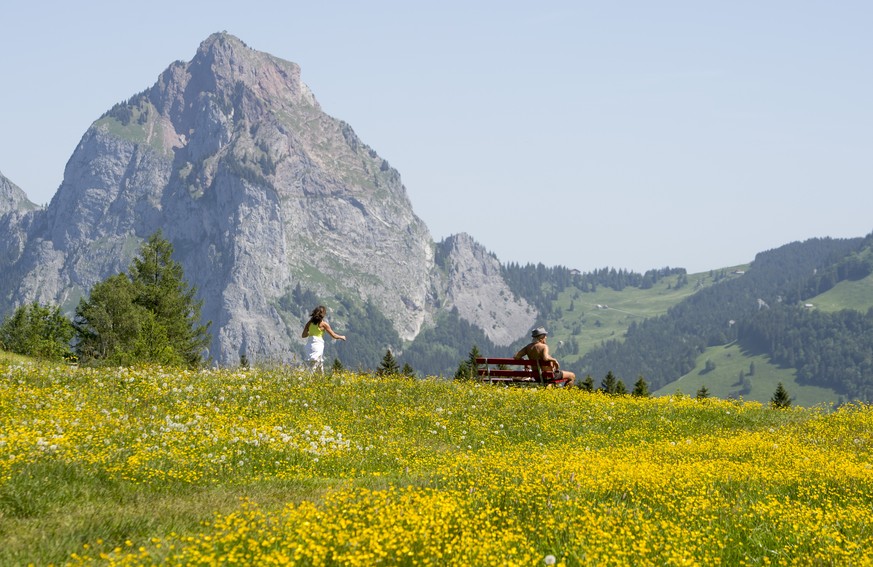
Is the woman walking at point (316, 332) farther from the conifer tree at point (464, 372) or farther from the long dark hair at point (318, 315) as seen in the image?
the conifer tree at point (464, 372)

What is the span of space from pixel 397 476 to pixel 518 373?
14.2 metres

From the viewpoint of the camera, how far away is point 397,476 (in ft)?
45.1

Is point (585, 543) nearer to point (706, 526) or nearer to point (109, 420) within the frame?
point (706, 526)

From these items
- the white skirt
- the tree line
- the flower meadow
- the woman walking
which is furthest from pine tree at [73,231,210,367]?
the flower meadow

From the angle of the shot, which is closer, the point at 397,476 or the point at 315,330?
the point at 397,476

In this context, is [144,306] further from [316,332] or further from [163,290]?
[316,332]

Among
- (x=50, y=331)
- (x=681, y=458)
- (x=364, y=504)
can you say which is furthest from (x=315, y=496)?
(x=50, y=331)

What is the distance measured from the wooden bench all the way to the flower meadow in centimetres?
339

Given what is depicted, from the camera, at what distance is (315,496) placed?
11.5 m

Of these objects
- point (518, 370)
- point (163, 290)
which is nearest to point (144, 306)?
point (163, 290)

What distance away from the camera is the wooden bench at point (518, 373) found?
26.3m

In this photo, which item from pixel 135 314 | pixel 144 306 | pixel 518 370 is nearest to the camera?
pixel 518 370

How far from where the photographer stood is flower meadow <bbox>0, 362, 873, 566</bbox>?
29.4 feet

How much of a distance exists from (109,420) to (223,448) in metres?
2.63
